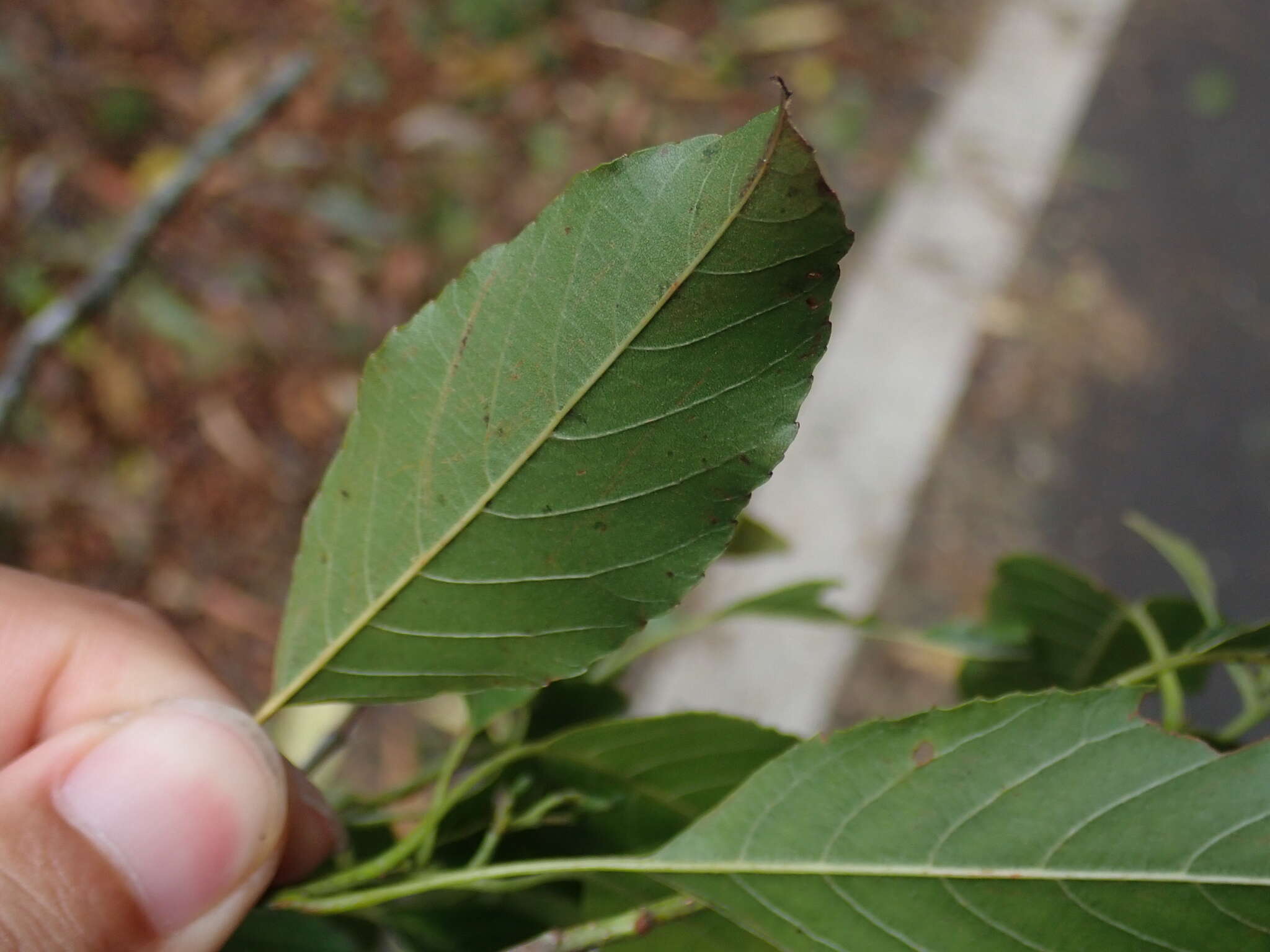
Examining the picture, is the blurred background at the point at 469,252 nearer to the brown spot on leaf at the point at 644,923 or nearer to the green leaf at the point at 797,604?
the green leaf at the point at 797,604

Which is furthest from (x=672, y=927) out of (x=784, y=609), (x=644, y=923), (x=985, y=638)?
(x=985, y=638)

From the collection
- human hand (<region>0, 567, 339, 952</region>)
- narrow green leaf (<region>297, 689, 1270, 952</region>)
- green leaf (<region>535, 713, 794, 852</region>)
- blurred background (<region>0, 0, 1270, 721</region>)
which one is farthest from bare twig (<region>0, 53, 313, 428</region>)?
narrow green leaf (<region>297, 689, 1270, 952</region>)

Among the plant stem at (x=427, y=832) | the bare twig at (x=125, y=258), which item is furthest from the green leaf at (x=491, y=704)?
the bare twig at (x=125, y=258)

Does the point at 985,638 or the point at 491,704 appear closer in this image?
the point at 491,704

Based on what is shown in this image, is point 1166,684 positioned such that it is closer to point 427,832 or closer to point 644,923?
point 644,923

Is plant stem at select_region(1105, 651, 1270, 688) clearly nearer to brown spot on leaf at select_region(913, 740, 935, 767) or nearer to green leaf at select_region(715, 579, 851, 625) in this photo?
brown spot on leaf at select_region(913, 740, 935, 767)

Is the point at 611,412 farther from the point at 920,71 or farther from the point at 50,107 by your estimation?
the point at 920,71

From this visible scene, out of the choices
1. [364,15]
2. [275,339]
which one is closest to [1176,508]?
[275,339]
